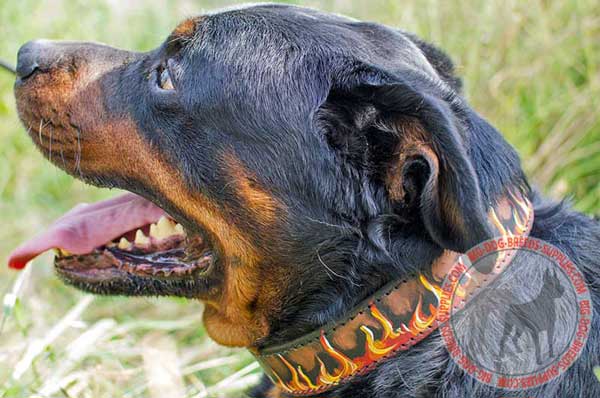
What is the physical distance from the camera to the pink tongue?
10.3ft

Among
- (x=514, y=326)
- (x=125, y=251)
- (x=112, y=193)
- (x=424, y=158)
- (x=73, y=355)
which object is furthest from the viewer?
(x=112, y=193)

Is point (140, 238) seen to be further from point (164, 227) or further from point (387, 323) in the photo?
point (387, 323)

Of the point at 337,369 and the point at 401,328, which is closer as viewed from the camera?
the point at 401,328

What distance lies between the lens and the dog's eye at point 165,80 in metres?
2.92

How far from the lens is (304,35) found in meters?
2.80

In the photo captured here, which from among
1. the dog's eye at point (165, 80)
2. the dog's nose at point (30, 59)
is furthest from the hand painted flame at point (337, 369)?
the dog's nose at point (30, 59)

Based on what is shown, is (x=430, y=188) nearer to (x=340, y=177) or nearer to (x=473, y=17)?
(x=340, y=177)

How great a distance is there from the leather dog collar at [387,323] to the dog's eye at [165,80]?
1.06m

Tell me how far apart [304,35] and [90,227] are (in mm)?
1208

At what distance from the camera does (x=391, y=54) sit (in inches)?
111

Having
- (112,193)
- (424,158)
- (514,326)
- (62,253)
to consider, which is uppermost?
(424,158)

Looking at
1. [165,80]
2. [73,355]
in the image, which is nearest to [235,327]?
[165,80]

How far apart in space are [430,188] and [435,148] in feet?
0.44

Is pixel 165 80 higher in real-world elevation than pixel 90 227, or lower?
higher
